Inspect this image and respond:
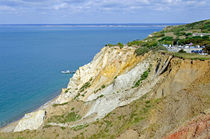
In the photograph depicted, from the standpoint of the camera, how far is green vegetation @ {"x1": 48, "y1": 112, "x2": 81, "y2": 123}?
26.9 m

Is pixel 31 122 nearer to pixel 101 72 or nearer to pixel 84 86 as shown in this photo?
pixel 84 86

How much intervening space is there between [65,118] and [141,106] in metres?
12.0

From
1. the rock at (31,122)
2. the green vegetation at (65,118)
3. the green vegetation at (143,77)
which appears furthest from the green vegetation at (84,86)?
the green vegetation at (143,77)

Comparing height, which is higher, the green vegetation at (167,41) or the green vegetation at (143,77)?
the green vegetation at (167,41)

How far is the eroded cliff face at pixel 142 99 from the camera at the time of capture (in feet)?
54.1

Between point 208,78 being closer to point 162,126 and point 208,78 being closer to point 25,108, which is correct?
point 162,126

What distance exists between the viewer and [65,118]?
2742 cm

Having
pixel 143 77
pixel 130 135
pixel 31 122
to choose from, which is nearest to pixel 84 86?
pixel 31 122

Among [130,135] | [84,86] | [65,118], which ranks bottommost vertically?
[65,118]

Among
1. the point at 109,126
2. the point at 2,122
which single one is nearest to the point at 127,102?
the point at 109,126

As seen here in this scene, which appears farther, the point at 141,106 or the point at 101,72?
the point at 101,72

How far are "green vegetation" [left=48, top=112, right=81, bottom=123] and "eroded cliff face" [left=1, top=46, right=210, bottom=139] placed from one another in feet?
0.51

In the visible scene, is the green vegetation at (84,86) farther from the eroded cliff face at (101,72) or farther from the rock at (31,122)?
the rock at (31,122)

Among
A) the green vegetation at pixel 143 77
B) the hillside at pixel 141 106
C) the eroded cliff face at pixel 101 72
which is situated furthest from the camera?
the eroded cliff face at pixel 101 72
